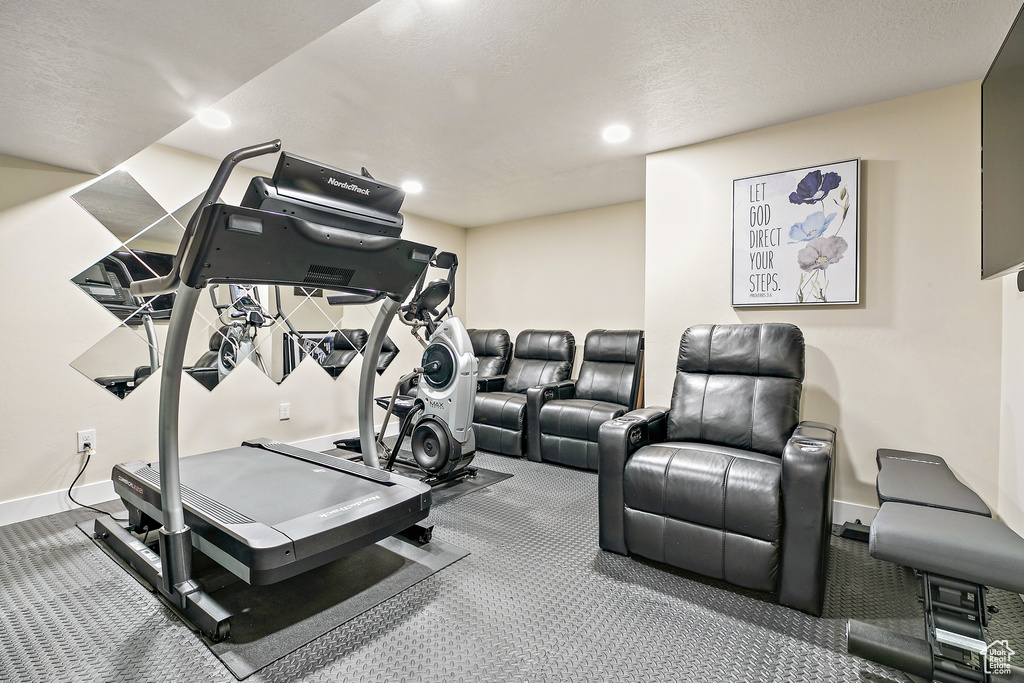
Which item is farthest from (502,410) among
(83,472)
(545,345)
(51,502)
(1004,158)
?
(1004,158)

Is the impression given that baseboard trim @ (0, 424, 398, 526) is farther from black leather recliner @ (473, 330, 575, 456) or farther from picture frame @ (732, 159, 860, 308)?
picture frame @ (732, 159, 860, 308)

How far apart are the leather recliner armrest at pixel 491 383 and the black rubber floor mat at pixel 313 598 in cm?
216

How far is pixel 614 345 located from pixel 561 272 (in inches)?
49.7

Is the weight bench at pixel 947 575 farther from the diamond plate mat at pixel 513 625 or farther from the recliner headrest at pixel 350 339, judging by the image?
the recliner headrest at pixel 350 339

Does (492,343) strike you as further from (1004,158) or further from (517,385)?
→ (1004,158)

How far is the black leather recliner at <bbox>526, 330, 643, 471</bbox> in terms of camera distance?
3426mm

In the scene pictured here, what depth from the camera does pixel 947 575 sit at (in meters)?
1.12

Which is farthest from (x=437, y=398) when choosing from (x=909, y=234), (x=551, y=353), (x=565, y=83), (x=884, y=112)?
(x=884, y=112)

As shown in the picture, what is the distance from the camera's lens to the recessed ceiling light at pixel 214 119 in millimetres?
2584

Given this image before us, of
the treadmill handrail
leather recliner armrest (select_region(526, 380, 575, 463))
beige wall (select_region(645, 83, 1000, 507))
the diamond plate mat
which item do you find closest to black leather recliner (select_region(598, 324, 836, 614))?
the diamond plate mat

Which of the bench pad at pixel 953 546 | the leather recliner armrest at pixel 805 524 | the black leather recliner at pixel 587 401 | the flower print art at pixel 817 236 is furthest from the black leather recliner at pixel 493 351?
the bench pad at pixel 953 546

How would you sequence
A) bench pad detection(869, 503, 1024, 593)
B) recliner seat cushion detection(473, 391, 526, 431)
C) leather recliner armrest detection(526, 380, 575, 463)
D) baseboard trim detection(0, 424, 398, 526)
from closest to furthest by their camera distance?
bench pad detection(869, 503, 1024, 593), baseboard trim detection(0, 424, 398, 526), leather recliner armrest detection(526, 380, 575, 463), recliner seat cushion detection(473, 391, 526, 431)

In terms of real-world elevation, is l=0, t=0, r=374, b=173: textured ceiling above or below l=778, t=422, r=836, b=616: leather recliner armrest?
above

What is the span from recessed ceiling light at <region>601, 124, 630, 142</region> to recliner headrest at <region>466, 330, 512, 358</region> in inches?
93.5
